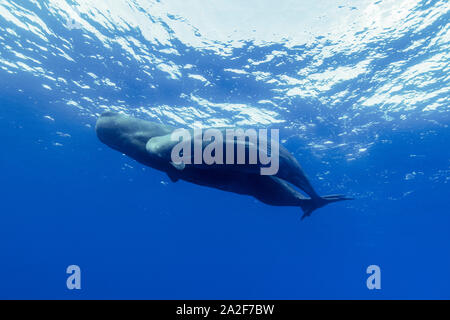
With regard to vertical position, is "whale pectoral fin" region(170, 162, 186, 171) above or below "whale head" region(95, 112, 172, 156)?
below

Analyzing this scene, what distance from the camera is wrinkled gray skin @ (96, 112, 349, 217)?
738cm

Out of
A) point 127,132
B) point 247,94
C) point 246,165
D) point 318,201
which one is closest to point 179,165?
point 246,165

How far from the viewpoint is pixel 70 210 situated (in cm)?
5928

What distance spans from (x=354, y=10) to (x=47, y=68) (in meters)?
16.7

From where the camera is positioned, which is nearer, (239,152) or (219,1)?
(239,152)

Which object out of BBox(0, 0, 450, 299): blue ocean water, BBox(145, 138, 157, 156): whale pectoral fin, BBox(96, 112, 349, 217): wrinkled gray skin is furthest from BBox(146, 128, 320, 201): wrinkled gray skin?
BBox(0, 0, 450, 299): blue ocean water

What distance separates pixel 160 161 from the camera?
7238 millimetres

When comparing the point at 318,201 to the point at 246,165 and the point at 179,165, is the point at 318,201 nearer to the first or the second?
the point at 246,165

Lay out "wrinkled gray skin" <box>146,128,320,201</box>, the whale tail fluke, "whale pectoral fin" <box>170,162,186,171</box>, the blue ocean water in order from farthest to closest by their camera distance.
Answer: the blue ocean water, the whale tail fluke, "wrinkled gray skin" <box>146,128,320,201</box>, "whale pectoral fin" <box>170,162,186,171</box>

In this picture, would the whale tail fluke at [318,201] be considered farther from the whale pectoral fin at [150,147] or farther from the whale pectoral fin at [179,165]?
the whale pectoral fin at [150,147]

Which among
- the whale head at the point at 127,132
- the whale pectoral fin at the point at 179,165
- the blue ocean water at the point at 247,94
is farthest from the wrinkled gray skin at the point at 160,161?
the blue ocean water at the point at 247,94

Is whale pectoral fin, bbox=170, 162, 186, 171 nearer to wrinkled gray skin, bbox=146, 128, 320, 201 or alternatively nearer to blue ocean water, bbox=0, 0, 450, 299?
wrinkled gray skin, bbox=146, 128, 320, 201

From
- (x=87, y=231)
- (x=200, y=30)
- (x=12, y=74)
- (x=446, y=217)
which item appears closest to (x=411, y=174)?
(x=446, y=217)

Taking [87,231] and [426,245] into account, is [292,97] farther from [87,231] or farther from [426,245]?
[87,231]
